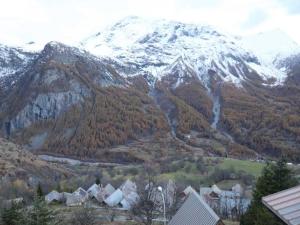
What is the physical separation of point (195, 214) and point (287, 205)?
2237cm

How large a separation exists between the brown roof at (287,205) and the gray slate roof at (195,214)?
766 inches

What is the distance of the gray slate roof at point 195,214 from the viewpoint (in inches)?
1121

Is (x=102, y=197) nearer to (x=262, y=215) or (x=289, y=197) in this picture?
(x=262, y=215)

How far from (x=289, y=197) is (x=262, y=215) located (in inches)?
650

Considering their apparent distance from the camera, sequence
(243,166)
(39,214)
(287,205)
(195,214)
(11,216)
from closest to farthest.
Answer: (287,205)
(39,214)
(11,216)
(195,214)
(243,166)

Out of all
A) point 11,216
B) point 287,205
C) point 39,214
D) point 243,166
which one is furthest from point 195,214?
point 243,166

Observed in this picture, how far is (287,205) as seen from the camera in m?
8.16

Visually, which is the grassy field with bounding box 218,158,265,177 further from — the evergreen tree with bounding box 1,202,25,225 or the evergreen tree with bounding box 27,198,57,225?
the evergreen tree with bounding box 27,198,57,225

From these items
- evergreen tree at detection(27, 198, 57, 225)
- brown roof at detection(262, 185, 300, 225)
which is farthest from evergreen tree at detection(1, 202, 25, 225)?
brown roof at detection(262, 185, 300, 225)

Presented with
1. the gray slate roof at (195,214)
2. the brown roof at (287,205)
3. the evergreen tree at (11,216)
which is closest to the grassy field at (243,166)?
the gray slate roof at (195,214)

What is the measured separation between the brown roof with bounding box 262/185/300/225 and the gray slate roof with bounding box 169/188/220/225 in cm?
1946

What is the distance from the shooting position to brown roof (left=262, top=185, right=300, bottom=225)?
7.64m

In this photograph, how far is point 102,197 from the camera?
349ft

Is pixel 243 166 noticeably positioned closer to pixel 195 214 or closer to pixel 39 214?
pixel 195 214
